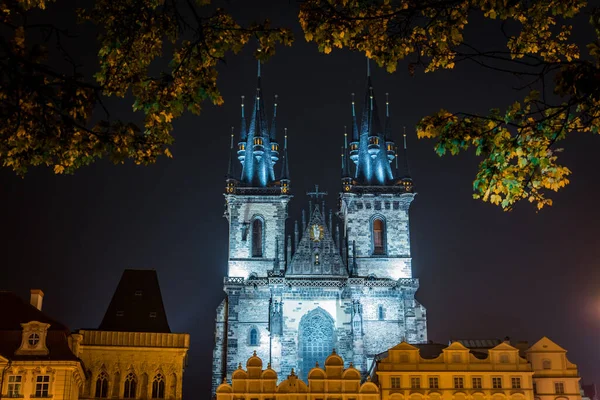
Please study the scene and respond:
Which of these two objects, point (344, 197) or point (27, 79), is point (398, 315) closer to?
point (344, 197)

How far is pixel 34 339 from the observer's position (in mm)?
36656

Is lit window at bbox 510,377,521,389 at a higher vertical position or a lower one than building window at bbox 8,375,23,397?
higher

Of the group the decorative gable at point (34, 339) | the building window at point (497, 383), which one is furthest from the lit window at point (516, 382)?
the decorative gable at point (34, 339)

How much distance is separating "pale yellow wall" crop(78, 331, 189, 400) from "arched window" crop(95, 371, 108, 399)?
17 cm

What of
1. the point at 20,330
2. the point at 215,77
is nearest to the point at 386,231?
the point at 20,330

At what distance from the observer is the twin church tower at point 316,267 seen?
6250cm

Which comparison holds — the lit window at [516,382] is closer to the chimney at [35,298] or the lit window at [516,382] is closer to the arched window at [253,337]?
the arched window at [253,337]

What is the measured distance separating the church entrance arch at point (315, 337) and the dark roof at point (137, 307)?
813 inches

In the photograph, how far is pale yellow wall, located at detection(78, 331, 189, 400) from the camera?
41.0 meters

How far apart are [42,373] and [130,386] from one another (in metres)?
6.20

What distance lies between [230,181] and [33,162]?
183 ft

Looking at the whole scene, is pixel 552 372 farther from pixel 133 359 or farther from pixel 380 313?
pixel 133 359

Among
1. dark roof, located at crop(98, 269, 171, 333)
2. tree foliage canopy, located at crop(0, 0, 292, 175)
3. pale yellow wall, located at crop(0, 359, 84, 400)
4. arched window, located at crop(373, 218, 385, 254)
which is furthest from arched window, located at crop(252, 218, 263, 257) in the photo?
tree foliage canopy, located at crop(0, 0, 292, 175)

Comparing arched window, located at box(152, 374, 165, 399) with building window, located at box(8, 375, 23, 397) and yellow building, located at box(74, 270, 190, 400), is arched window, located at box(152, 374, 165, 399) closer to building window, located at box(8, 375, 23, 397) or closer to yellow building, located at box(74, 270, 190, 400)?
yellow building, located at box(74, 270, 190, 400)
